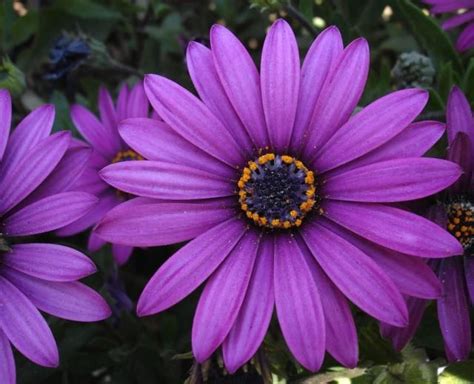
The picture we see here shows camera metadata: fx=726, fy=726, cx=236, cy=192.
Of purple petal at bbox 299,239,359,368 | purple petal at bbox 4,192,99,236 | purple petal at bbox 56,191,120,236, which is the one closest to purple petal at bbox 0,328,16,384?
purple petal at bbox 4,192,99,236

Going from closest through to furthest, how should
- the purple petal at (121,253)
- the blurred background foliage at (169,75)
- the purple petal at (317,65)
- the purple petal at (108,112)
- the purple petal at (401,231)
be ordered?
the purple petal at (401,231) < the purple petal at (317,65) < the blurred background foliage at (169,75) < the purple petal at (121,253) < the purple petal at (108,112)

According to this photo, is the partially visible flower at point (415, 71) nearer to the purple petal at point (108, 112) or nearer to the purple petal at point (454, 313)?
the purple petal at point (454, 313)

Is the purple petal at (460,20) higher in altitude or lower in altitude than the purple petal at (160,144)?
higher

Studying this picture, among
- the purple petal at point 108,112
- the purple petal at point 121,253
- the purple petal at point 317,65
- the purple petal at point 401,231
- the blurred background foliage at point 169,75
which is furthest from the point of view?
the purple petal at point 108,112

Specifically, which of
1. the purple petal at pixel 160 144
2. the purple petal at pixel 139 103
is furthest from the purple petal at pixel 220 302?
the purple petal at pixel 139 103

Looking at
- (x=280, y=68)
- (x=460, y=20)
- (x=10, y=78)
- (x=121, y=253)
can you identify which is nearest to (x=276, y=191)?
(x=280, y=68)

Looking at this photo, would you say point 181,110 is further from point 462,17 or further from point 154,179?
point 462,17
